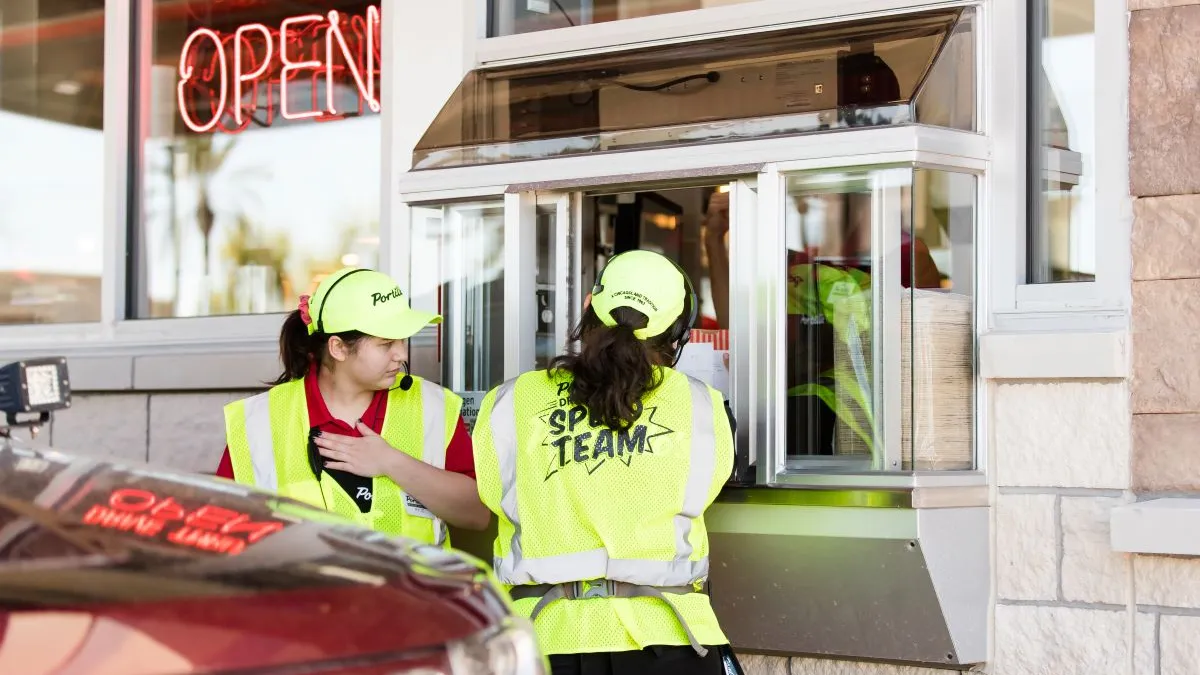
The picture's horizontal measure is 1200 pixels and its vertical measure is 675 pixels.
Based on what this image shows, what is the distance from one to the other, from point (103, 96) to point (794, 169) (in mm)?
4254

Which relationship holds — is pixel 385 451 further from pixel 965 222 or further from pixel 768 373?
pixel 965 222

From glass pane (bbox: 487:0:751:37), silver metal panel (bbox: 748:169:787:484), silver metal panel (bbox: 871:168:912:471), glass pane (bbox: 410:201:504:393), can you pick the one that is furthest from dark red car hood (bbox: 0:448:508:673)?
glass pane (bbox: 487:0:751:37)

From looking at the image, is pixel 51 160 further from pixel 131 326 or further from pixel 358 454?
pixel 358 454

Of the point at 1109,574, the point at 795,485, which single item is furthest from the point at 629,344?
the point at 1109,574

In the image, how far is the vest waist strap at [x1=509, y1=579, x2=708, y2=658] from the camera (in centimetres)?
342

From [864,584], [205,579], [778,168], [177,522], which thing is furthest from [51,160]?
[205,579]

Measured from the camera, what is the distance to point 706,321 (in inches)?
231

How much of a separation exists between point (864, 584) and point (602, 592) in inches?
48.8

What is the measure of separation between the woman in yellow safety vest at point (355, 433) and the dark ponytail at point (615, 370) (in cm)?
57

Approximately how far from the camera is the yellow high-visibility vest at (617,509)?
340cm

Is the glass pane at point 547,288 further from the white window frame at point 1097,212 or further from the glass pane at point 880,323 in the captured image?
the white window frame at point 1097,212

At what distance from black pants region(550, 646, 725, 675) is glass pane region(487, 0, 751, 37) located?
2761 mm

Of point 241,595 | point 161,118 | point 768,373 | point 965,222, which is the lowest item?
point 241,595

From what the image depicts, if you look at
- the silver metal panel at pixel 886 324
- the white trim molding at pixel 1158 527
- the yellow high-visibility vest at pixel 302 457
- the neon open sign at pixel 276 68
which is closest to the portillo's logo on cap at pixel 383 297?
the yellow high-visibility vest at pixel 302 457
